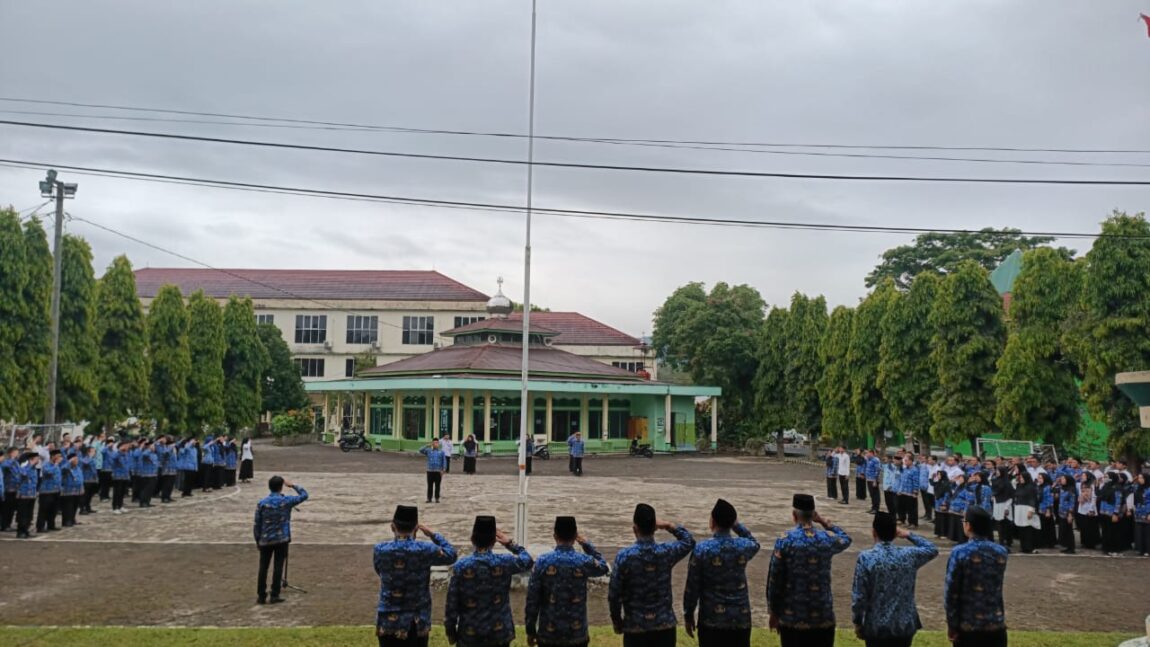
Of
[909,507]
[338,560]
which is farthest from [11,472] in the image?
[909,507]

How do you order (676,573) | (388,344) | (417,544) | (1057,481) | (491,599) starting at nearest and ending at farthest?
1. (491,599)
2. (417,544)
3. (676,573)
4. (1057,481)
5. (388,344)

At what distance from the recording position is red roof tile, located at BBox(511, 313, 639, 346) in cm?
5853

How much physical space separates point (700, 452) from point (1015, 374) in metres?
21.2

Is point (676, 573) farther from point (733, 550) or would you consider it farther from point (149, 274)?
point (149, 274)

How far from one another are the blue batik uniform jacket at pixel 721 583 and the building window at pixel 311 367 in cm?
5471

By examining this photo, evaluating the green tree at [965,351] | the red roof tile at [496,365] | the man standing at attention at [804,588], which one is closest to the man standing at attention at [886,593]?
the man standing at attention at [804,588]

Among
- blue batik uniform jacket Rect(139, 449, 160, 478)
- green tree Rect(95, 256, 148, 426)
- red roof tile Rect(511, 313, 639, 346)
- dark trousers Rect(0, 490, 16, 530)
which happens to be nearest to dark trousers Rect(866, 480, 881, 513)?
blue batik uniform jacket Rect(139, 449, 160, 478)

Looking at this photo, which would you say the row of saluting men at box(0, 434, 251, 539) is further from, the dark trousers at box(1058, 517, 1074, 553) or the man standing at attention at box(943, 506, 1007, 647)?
the dark trousers at box(1058, 517, 1074, 553)

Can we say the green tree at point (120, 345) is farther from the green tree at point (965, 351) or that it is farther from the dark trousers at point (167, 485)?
the green tree at point (965, 351)

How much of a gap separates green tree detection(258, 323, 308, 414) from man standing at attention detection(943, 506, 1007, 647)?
43994 millimetres

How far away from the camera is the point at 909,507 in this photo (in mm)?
16703

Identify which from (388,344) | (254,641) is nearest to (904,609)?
(254,641)

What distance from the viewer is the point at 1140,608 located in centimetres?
984

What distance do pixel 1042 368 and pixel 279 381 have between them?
38.6 metres
